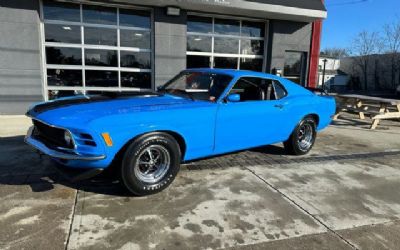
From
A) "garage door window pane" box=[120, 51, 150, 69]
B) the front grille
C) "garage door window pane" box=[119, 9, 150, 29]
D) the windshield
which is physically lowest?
the front grille

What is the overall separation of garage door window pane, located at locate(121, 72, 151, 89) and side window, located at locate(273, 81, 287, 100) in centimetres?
617

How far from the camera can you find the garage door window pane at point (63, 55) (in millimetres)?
9719

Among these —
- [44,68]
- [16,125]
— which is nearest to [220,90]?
[16,125]

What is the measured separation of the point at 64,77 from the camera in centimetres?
995

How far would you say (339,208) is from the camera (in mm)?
3863

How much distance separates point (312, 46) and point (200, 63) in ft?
15.7

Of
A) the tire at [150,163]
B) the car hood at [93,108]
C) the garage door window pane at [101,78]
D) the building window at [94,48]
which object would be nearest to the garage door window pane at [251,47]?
the building window at [94,48]

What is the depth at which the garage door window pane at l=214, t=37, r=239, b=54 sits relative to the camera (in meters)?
11.8

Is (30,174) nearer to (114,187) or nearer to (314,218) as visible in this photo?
(114,187)

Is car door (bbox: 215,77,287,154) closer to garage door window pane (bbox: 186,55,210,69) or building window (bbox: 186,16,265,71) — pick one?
garage door window pane (bbox: 186,55,210,69)

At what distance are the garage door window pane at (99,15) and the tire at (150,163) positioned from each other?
746cm

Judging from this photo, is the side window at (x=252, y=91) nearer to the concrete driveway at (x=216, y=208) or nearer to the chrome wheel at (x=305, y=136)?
the concrete driveway at (x=216, y=208)

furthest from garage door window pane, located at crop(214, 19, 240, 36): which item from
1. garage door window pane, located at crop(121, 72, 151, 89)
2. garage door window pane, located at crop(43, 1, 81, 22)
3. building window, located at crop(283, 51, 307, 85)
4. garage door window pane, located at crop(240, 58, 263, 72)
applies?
garage door window pane, located at crop(43, 1, 81, 22)

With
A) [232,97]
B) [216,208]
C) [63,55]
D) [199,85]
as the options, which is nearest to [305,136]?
[232,97]
